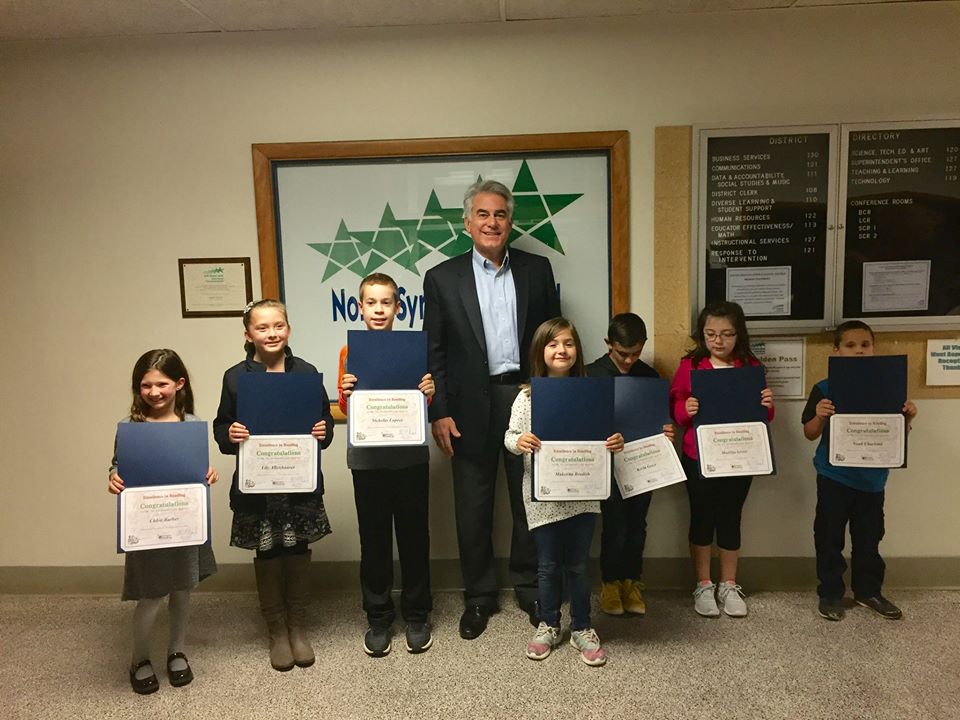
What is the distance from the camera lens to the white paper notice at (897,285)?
2.69m

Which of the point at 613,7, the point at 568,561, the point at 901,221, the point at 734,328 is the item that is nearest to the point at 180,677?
the point at 568,561

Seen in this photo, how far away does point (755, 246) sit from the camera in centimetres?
271

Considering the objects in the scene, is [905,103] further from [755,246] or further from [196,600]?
[196,600]

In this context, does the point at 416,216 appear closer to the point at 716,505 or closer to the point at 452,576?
the point at 452,576

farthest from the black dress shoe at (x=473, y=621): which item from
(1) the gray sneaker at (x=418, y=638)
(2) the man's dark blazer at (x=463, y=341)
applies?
(2) the man's dark blazer at (x=463, y=341)

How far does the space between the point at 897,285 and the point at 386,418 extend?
226 centimetres

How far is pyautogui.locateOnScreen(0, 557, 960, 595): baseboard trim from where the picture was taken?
111 inches

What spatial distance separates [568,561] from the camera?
235 centimetres

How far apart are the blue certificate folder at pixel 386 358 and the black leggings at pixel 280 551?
666mm

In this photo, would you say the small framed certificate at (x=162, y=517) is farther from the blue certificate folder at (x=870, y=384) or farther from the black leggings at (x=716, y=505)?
the blue certificate folder at (x=870, y=384)

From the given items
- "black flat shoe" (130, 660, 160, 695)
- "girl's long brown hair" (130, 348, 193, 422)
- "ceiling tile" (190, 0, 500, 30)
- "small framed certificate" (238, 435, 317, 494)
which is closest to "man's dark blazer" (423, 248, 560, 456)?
"small framed certificate" (238, 435, 317, 494)

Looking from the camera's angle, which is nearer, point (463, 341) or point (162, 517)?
point (162, 517)

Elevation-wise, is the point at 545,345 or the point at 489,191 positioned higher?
the point at 489,191

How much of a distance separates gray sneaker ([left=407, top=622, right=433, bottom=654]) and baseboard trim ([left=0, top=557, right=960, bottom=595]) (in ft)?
1.54
